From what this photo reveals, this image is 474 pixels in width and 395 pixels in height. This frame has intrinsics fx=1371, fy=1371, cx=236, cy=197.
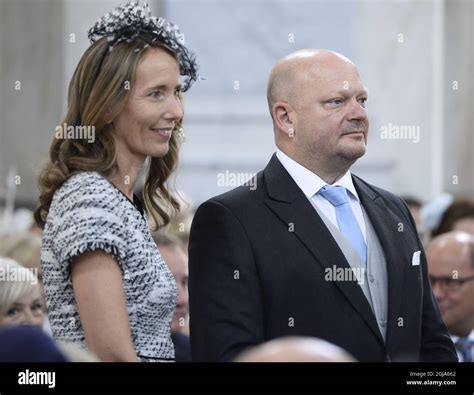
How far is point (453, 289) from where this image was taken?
4.71m

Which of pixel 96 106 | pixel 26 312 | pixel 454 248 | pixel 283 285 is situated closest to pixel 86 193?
pixel 96 106

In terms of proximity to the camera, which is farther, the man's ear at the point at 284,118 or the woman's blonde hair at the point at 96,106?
the man's ear at the point at 284,118

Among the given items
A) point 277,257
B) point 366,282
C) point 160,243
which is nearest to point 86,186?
point 277,257

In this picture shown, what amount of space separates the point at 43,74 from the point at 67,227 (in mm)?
4934

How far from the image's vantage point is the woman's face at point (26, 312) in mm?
3928

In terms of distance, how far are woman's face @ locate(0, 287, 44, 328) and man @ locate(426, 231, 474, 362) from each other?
136 cm

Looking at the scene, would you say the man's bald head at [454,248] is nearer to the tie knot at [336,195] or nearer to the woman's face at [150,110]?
the tie knot at [336,195]

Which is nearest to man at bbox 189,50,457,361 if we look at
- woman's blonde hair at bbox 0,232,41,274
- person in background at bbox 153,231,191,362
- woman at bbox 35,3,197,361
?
woman at bbox 35,3,197,361

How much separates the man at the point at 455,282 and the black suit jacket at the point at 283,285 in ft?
3.36

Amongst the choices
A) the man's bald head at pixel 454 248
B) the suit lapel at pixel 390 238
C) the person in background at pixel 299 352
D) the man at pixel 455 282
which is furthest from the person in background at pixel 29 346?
the man's bald head at pixel 454 248

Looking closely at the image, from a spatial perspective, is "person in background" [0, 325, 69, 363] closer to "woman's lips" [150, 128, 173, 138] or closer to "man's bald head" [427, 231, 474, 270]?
"woman's lips" [150, 128, 173, 138]
